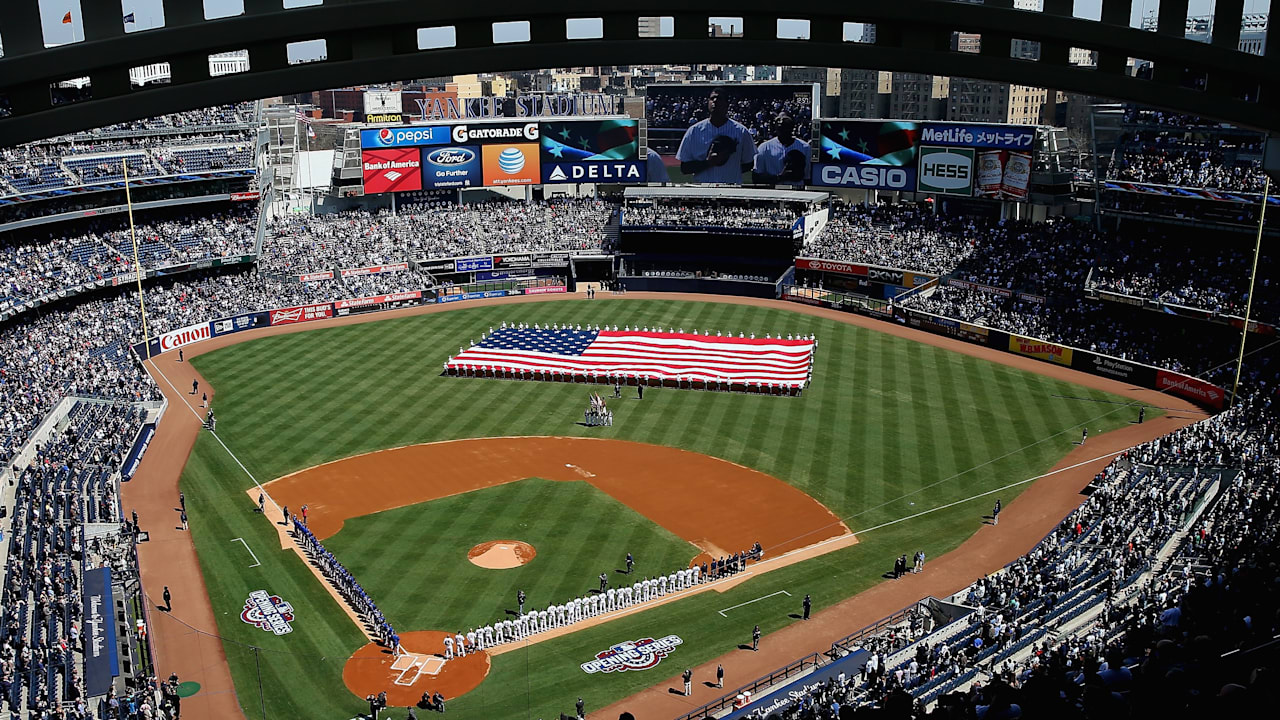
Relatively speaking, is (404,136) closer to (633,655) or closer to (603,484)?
(603,484)

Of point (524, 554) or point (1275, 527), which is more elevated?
point (1275, 527)

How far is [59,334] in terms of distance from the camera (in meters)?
53.6

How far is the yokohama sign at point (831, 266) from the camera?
6931 cm

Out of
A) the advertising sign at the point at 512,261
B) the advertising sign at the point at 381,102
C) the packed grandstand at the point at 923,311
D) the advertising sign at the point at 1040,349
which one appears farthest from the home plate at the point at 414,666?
the advertising sign at the point at 381,102

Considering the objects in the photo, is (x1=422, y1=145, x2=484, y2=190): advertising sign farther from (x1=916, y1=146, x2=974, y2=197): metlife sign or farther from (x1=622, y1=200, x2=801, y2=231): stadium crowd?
(x1=916, y1=146, x2=974, y2=197): metlife sign

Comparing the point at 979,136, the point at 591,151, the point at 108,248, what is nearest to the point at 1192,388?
the point at 979,136

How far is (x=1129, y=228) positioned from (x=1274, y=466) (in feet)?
102

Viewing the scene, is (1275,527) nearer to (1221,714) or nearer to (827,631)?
(827,631)

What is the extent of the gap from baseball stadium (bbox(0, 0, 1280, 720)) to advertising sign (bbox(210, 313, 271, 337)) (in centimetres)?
20

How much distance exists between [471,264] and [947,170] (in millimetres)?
33910

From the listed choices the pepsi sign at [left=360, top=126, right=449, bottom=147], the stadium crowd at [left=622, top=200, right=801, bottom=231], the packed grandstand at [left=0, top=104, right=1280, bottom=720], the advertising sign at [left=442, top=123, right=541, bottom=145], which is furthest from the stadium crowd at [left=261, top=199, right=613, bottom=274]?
the advertising sign at [left=442, top=123, right=541, bottom=145]

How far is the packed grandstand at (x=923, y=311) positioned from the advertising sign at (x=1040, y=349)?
880 millimetres

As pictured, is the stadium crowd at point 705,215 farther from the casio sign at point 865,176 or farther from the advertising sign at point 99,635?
the advertising sign at point 99,635

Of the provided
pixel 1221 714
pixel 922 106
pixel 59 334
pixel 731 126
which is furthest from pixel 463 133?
pixel 922 106
